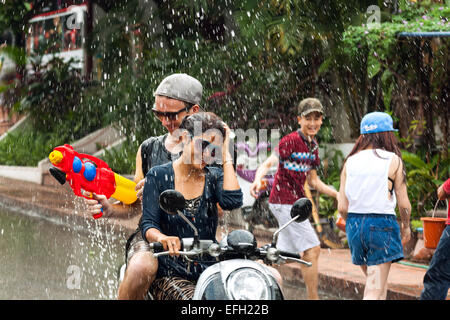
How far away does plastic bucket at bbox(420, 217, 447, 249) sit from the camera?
6.43m

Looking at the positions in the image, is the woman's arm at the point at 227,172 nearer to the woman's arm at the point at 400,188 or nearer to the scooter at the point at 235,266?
the scooter at the point at 235,266

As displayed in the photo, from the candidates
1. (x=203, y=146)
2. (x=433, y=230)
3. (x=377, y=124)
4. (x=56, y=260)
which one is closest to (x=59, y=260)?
(x=56, y=260)

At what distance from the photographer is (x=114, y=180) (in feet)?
14.8

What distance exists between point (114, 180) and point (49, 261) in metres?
5.21

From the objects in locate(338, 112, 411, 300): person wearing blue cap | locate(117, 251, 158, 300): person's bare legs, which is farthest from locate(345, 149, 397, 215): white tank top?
locate(117, 251, 158, 300): person's bare legs

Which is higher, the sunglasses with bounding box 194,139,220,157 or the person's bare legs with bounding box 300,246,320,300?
the sunglasses with bounding box 194,139,220,157

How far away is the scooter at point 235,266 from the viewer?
2941 millimetres

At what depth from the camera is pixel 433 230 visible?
6504mm

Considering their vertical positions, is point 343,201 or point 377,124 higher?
point 377,124

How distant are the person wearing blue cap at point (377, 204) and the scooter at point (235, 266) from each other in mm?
2193

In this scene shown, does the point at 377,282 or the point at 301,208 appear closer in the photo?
the point at 301,208

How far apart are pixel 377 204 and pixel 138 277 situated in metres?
2.55

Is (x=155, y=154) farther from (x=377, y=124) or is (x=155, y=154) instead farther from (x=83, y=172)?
(x=377, y=124)

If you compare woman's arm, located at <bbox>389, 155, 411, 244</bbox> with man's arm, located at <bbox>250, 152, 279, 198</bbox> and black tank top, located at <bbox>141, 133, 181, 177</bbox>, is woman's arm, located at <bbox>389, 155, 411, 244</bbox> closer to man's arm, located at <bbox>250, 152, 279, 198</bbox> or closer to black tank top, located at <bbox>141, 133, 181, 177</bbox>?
man's arm, located at <bbox>250, 152, 279, 198</bbox>
